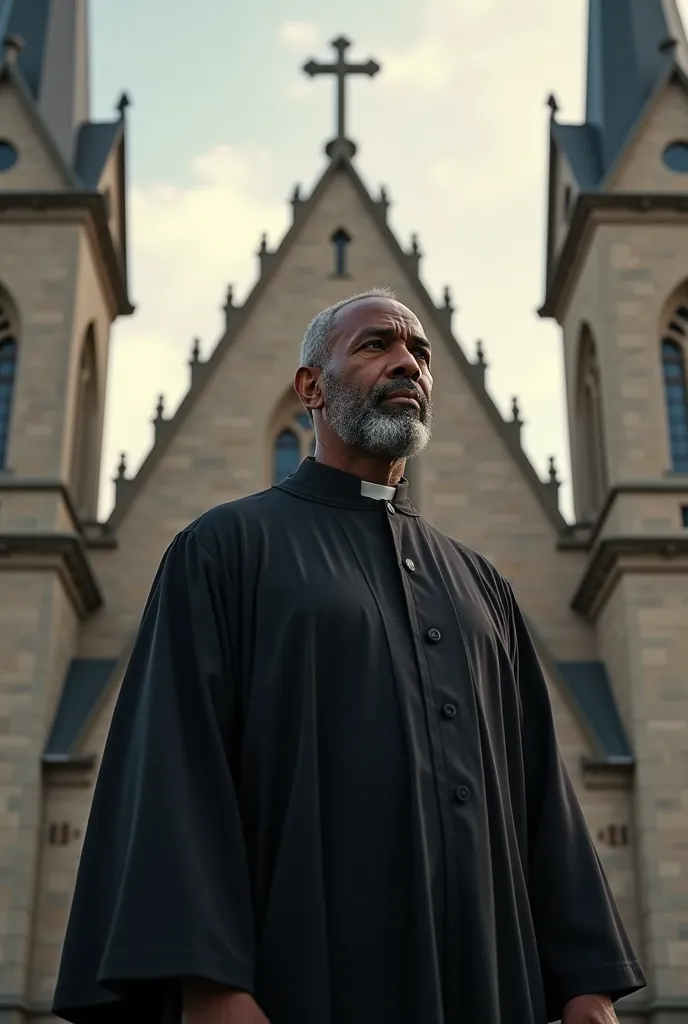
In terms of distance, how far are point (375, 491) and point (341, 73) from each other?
1871 cm

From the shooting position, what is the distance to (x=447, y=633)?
3.02 metres

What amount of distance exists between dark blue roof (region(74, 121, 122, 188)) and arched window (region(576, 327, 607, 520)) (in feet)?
24.3

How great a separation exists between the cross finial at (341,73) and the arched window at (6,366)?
5.44 metres

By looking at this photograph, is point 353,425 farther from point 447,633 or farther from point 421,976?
point 421,976

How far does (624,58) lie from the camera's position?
21.0 m

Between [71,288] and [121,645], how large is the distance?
4769mm

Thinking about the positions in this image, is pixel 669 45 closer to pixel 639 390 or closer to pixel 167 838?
pixel 639 390

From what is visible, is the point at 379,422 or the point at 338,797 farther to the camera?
the point at 379,422

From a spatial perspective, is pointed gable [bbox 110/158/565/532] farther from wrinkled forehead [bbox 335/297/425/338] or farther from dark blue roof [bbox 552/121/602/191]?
wrinkled forehead [bbox 335/297/425/338]

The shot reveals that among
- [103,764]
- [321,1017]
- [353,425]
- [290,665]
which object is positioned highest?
[353,425]

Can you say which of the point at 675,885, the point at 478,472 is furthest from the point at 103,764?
the point at 478,472

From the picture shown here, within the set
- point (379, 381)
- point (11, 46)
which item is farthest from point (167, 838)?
point (11, 46)

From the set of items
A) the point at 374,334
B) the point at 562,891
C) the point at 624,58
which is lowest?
the point at 562,891

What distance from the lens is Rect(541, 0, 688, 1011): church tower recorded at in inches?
580
